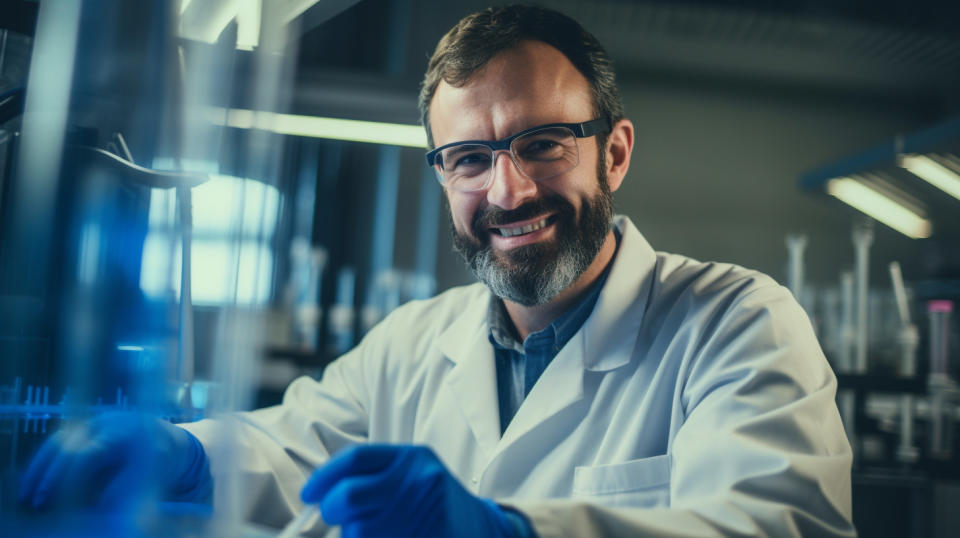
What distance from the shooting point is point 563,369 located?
1039 mm

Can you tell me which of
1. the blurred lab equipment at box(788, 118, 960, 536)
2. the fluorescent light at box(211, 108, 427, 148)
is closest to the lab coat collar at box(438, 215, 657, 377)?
the fluorescent light at box(211, 108, 427, 148)

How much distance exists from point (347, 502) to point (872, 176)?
2.58 meters

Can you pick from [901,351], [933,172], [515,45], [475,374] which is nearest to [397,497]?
[475,374]

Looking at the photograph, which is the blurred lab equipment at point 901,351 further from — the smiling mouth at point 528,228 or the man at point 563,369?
the smiling mouth at point 528,228

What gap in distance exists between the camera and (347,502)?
0.56 m

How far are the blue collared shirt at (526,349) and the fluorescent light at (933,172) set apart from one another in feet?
5.20

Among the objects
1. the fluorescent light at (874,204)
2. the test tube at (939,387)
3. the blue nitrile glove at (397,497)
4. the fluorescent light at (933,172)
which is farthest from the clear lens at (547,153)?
the fluorescent light at (874,204)

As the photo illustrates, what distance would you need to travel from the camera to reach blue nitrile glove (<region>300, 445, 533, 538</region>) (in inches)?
22.9

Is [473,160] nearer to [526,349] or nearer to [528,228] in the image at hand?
[528,228]

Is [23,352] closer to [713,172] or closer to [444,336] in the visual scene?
[444,336]

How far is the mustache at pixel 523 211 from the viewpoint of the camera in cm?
108

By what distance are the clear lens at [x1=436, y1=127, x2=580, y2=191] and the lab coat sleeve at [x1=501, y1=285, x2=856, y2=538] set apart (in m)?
0.36

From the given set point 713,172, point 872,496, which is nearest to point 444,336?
point 872,496

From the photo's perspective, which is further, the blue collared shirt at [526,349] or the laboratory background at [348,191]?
the blue collared shirt at [526,349]
